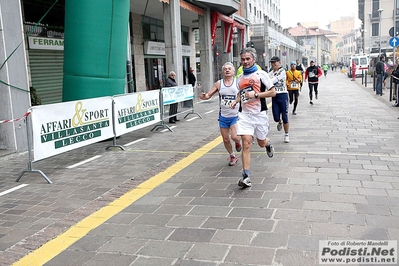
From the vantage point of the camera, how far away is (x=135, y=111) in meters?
9.41

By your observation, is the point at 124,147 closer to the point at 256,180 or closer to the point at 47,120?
the point at 47,120

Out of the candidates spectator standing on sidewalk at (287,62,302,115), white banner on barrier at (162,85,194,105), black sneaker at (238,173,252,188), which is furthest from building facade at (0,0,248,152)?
black sneaker at (238,173,252,188)

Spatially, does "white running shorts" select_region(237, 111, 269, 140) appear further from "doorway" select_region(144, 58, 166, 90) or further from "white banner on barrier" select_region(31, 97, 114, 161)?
"doorway" select_region(144, 58, 166, 90)

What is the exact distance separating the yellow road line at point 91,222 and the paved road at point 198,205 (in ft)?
0.04

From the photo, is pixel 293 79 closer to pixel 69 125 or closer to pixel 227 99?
pixel 227 99

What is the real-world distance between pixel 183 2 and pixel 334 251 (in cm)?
1556

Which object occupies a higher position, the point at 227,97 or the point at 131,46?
the point at 131,46

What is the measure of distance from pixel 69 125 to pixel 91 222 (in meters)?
2.95

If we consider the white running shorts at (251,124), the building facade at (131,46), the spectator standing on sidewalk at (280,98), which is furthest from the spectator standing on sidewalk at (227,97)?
the building facade at (131,46)

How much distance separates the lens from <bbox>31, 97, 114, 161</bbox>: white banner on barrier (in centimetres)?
632

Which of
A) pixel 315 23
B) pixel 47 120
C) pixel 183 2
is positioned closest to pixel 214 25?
pixel 183 2

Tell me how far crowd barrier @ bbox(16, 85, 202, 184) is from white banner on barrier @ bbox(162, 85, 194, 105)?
0.41 meters

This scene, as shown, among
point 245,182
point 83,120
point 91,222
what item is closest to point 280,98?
point 245,182

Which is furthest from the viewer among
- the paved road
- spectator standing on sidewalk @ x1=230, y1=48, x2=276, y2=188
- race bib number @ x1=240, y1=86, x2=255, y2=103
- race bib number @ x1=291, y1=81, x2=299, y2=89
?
race bib number @ x1=291, y1=81, x2=299, y2=89
